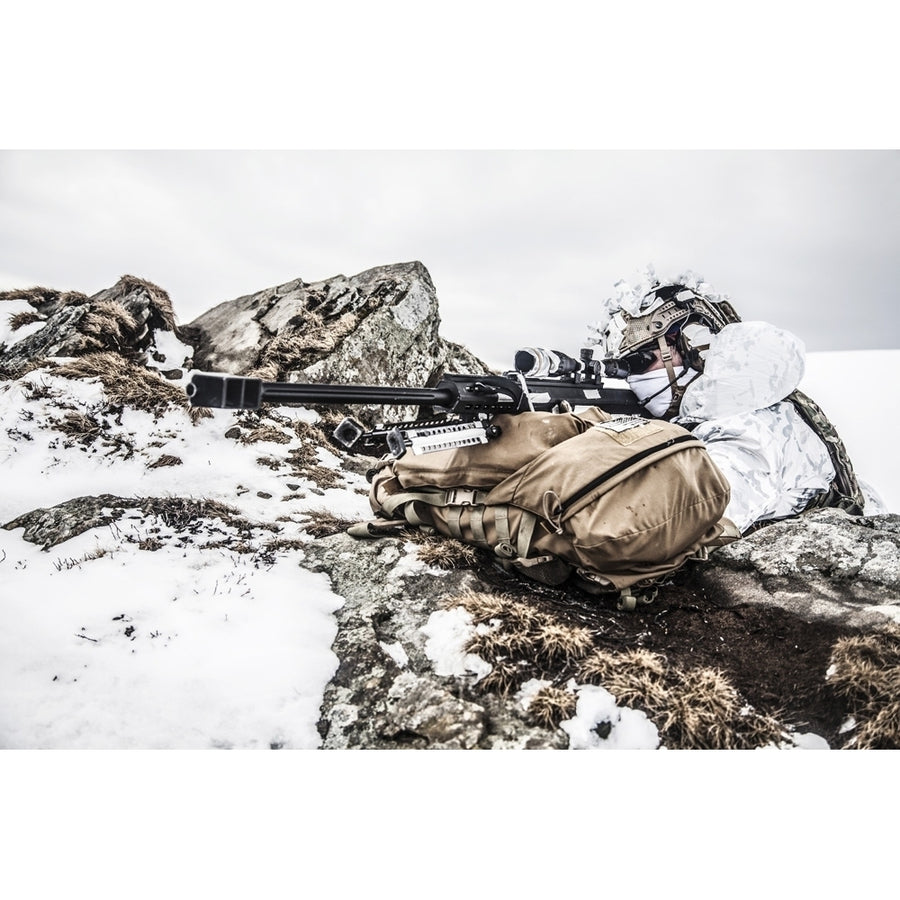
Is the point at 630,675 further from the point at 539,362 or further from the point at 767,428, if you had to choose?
the point at 767,428

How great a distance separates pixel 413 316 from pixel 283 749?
6.47 meters

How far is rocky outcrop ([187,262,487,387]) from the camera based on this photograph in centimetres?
708

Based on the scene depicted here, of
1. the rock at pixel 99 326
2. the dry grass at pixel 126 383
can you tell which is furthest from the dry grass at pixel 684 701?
the rock at pixel 99 326

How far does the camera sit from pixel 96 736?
212cm

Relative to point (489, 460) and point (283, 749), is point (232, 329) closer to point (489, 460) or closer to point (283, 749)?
point (489, 460)

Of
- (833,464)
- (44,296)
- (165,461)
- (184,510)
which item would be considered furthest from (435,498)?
(44,296)

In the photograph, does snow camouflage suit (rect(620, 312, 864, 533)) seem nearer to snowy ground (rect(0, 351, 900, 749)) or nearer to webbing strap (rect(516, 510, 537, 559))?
webbing strap (rect(516, 510, 537, 559))

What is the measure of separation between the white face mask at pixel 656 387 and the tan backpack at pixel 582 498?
1613mm

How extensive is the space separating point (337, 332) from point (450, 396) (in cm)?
439

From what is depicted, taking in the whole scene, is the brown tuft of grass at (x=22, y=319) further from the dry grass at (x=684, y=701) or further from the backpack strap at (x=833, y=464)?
the backpack strap at (x=833, y=464)

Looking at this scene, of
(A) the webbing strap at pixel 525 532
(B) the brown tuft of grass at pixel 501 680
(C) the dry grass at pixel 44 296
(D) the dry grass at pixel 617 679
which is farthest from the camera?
(C) the dry grass at pixel 44 296

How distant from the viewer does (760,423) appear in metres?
4.40

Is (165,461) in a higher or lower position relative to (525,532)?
higher

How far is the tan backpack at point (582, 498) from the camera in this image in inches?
118
